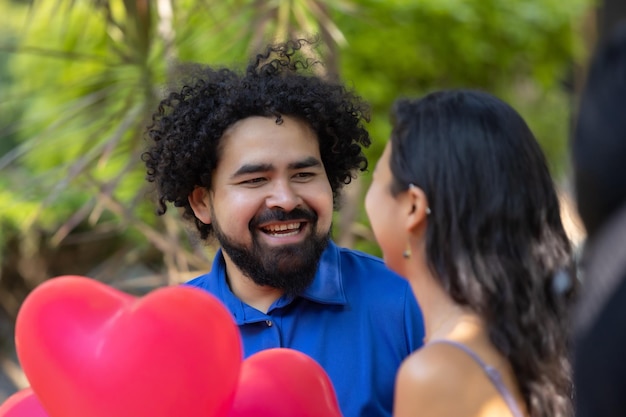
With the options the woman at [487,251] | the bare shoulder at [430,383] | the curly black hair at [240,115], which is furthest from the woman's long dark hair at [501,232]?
the curly black hair at [240,115]

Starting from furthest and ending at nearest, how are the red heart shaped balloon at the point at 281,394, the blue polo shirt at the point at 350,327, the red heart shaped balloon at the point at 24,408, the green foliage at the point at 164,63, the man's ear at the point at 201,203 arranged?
1. the green foliage at the point at 164,63
2. the man's ear at the point at 201,203
3. the blue polo shirt at the point at 350,327
4. the red heart shaped balloon at the point at 24,408
5. the red heart shaped balloon at the point at 281,394

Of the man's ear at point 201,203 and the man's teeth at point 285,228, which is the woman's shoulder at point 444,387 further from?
the man's ear at point 201,203

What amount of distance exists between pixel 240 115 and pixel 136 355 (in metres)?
0.91

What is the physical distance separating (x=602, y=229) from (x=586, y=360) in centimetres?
17

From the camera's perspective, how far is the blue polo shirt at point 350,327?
2219mm

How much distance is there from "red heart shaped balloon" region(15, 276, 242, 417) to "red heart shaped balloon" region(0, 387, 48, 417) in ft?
0.82

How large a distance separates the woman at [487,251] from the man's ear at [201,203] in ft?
3.20

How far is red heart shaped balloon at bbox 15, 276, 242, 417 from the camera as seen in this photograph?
5.69 feet

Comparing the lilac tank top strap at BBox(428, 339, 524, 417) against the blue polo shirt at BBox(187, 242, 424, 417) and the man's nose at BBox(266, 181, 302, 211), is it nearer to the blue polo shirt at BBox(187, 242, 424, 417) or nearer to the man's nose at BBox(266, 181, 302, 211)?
the blue polo shirt at BBox(187, 242, 424, 417)

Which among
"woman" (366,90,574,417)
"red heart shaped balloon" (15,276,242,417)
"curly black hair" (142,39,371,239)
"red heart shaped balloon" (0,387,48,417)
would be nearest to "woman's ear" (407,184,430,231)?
"woman" (366,90,574,417)

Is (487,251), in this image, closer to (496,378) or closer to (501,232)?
(501,232)

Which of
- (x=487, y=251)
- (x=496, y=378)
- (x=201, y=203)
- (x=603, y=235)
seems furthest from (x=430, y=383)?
(x=201, y=203)

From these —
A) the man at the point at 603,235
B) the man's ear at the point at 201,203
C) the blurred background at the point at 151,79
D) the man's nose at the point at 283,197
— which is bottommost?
the blurred background at the point at 151,79

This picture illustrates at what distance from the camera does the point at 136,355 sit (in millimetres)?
1738
